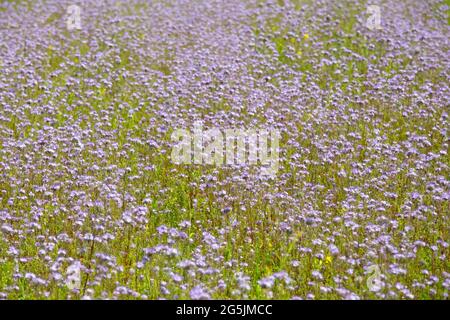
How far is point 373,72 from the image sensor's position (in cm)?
1096

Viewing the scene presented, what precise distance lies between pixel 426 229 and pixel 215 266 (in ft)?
7.60

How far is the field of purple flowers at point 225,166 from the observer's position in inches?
243

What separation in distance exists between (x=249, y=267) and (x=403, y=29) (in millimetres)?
8116

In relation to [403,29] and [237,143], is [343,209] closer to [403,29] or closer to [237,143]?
[237,143]

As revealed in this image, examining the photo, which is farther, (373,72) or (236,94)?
(373,72)

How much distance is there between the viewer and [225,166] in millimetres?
8094

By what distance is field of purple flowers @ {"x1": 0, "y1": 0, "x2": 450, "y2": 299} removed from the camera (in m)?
6.18
